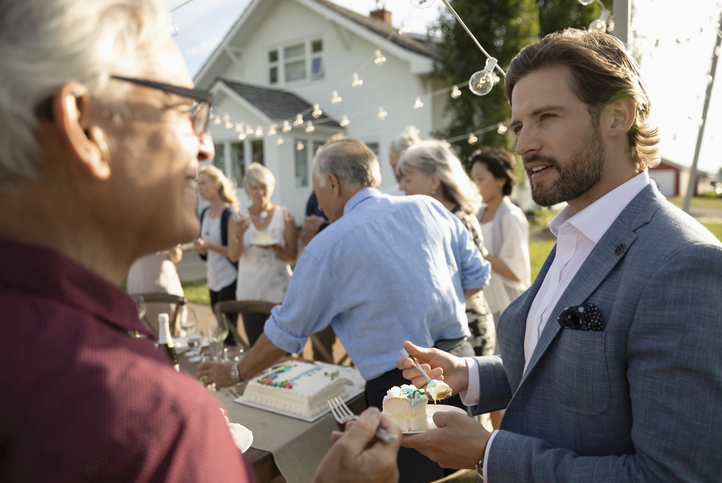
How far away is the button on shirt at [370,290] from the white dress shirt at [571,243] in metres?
0.88

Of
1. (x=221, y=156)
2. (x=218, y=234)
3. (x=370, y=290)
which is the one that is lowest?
(x=218, y=234)

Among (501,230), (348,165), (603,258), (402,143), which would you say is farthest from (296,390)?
(402,143)

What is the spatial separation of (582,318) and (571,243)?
413mm

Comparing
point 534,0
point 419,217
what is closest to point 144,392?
point 419,217

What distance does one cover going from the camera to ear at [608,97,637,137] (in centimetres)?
150

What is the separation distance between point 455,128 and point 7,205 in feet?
44.4

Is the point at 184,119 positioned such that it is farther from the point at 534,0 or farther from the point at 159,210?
the point at 534,0

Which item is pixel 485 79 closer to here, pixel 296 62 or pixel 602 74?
pixel 602 74

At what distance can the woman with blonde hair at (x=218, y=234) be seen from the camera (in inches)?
206

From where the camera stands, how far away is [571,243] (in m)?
1.61

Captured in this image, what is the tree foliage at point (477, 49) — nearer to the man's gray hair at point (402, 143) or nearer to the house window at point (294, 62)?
the house window at point (294, 62)

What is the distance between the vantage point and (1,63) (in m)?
0.60

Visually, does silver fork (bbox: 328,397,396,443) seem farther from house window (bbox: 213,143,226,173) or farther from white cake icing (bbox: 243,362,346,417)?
house window (bbox: 213,143,226,173)

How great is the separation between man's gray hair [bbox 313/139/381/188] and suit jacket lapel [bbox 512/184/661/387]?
1547 millimetres
